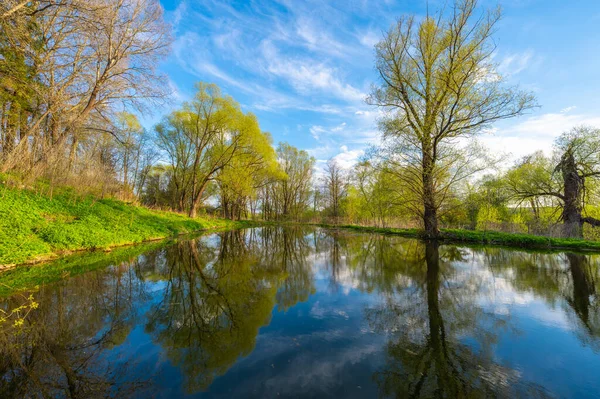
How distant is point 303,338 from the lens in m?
3.05

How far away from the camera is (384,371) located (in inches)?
91.4

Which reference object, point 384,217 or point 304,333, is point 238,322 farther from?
point 384,217

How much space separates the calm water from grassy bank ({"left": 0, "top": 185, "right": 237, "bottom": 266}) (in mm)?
2693

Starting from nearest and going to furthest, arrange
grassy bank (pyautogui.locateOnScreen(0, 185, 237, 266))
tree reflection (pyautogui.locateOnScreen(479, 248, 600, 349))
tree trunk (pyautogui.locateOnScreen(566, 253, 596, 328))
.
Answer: tree reflection (pyautogui.locateOnScreen(479, 248, 600, 349)) → tree trunk (pyautogui.locateOnScreen(566, 253, 596, 328)) → grassy bank (pyautogui.locateOnScreen(0, 185, 237, 266))

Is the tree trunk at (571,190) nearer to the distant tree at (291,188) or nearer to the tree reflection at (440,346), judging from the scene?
the tree reflection at (440,346)

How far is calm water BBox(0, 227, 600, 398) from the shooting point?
6.96 ft

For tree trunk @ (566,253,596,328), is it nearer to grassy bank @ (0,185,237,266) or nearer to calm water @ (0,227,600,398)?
calm water @ (0,227,600,398)

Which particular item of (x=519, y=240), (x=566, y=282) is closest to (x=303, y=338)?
(x=566, y=282)

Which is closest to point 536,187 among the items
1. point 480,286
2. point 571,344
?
point 480,286

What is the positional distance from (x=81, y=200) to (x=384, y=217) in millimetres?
26129

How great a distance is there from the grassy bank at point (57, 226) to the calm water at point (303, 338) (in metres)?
2.69

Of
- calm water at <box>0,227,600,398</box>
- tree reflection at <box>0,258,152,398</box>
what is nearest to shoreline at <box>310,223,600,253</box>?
calm water at <box>0,227,600,398</box>

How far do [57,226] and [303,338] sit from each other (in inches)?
375

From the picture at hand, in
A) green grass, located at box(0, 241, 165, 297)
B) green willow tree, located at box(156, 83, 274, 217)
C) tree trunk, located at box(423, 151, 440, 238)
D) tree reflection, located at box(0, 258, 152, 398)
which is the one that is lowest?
tree reflection, located at box(0, 258, 152, 398)
